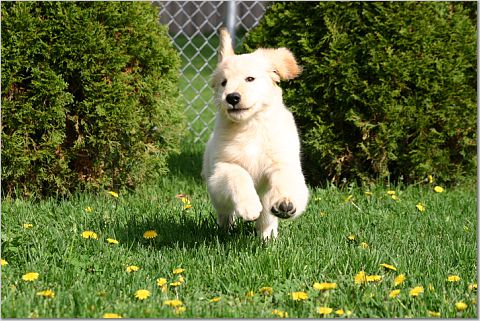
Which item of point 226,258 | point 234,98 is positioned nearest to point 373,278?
point 226,258

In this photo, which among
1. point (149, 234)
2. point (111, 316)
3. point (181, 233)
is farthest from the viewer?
point (181, 233)

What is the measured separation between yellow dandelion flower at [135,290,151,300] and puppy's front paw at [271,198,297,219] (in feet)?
2.51

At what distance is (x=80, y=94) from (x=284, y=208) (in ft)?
7.98

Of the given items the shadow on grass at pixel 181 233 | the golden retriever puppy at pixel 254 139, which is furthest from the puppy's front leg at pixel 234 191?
the shadow on grass at pixel 181 233

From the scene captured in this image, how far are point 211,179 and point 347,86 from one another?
226 cm

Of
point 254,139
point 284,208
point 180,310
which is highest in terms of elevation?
point 254,139

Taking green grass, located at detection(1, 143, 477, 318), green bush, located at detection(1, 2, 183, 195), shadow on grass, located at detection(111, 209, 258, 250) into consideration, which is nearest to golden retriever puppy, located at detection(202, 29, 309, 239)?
shadow on grass, located at detection(111, 209, 258, 250)

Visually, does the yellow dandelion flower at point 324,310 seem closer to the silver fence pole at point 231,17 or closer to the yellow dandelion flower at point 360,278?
the yellow dandelion flower at point 360,278

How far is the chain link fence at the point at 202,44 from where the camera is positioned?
27.4 ft

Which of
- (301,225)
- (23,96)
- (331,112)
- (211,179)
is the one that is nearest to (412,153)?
(331,112)

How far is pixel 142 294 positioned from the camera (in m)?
3.21

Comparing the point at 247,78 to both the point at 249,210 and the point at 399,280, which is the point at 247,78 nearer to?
the point at 249,210

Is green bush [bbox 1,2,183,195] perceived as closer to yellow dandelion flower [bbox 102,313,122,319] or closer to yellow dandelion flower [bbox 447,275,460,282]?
yellow dandelion flower [bbox 102,313,122,319]

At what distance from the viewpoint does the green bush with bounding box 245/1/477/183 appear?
577 centimetres
